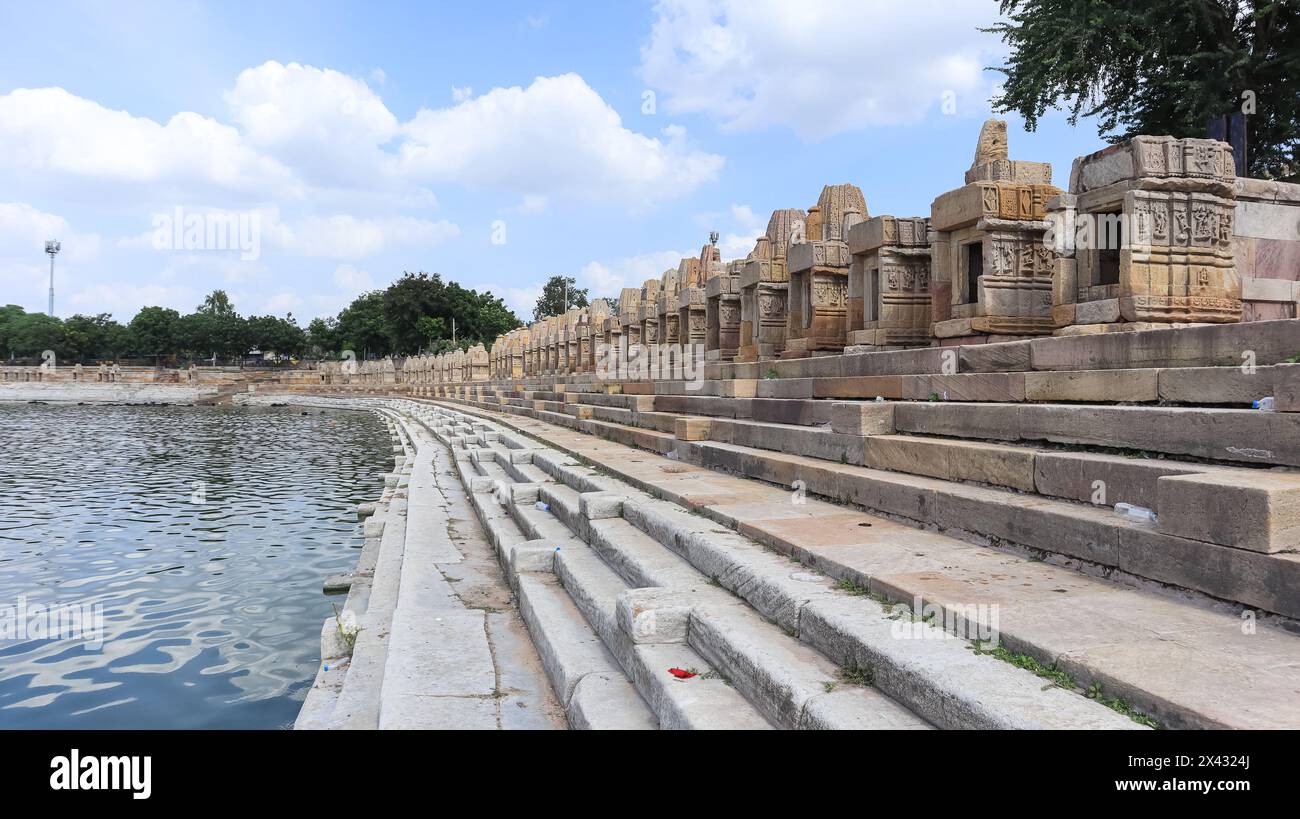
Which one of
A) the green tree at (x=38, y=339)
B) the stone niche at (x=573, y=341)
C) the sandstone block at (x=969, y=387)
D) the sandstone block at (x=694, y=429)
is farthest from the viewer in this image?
the green tree at (x=38, y=339)

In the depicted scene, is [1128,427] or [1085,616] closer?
[1085,616]

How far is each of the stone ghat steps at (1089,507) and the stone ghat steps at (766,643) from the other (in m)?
0.99

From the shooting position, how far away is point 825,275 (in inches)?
407

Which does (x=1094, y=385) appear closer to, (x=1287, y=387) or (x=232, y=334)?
(x=1287, y=387)

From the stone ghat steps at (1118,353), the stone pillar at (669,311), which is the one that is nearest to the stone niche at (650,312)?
the stone pillar at (669,311)

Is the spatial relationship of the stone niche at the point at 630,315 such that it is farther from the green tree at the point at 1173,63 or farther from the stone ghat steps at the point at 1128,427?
the stone ghat steps at the point at 1128,427

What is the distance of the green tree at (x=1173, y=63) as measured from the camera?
13906 mm

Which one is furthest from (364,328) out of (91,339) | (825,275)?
(825,275)

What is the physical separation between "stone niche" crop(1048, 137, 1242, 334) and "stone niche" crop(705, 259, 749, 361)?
270 inches

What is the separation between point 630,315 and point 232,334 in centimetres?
8155

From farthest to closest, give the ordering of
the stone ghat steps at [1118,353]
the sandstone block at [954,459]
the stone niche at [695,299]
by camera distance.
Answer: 1. the stone niche at [695,299]
2. the sandstone block at [954,459]
3. the stone ghat steps at [1118,353]

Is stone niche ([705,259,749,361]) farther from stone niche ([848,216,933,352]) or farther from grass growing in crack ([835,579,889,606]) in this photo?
grass growing in crack ([835,579,889,606])

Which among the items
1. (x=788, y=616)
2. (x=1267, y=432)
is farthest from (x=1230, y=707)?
(x=1267, y=432)
